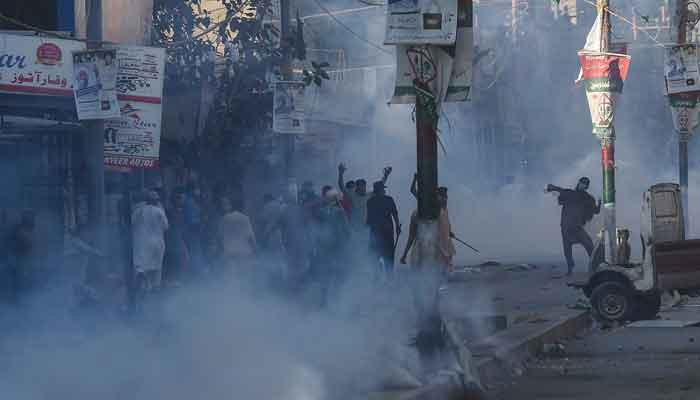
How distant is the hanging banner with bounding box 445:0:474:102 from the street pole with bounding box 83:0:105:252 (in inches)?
196

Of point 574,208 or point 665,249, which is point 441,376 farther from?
point 574,208

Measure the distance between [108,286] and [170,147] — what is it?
256 inches

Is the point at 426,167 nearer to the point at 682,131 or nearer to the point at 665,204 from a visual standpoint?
the point at 665,204

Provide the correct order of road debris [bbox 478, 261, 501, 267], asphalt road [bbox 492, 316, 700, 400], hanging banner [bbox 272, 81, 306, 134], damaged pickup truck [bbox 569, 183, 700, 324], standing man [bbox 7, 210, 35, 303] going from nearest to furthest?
asphalt road [bbox 492, 316, 700, 400] → standing man [bbox 7, 210, 35, 303] → damaged pickup truck [bbox 569, 183, 700, 324] → hanging banner [bbox 272, 81, 306, 134] → road debris [bbox 478, 261, 501, 267]

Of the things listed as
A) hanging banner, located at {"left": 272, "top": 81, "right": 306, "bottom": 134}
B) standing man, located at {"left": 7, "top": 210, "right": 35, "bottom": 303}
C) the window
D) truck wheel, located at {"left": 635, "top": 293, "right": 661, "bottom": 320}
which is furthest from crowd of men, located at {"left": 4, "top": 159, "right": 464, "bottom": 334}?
the window

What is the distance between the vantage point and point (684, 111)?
23.8 meters

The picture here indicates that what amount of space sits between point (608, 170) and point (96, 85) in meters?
9.66

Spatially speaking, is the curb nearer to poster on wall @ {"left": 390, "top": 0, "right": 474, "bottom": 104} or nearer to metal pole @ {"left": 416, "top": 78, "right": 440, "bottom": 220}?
metal pole @ {"left": 416, "top": 78, "right": 440, "bottom": 220}

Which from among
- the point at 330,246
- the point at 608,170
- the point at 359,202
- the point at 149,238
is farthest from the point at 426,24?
the point at 608,170

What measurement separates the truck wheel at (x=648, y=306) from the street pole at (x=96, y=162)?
6.22m

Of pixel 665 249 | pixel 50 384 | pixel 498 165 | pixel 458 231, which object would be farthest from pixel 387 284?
pixel 498 165

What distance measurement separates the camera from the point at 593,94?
66.1ft

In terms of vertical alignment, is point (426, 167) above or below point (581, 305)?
above

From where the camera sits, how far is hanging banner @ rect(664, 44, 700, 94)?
74.2 feet
